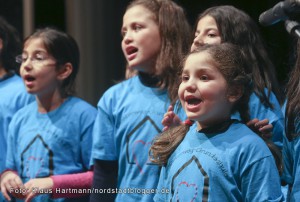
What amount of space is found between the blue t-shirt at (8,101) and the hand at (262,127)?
3.60 ft

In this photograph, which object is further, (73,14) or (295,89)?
(73,14)

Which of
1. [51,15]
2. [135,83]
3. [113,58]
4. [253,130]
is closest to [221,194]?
[253,130]

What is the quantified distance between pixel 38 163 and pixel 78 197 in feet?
0.59

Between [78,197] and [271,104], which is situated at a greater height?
[271,104]

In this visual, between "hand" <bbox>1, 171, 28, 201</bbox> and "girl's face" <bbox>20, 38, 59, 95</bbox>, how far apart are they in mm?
310

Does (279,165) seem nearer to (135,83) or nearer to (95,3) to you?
(135,83)

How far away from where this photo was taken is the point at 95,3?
10.0 feet

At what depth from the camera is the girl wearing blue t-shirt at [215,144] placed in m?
1.52

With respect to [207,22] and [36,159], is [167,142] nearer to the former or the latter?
[207,22]

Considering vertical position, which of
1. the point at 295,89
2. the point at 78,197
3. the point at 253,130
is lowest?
the point at 78,197

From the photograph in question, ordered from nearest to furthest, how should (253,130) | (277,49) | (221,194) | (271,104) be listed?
(221,194)
(253,130)
(271,104)
(277,49)

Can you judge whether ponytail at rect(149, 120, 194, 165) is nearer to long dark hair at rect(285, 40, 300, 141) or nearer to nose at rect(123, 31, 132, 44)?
long dark hair at rect(285, 40, 300, 141)

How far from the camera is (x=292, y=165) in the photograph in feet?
5.20

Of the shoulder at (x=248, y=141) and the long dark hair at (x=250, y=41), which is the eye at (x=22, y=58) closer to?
the long dark hair at (x=250, y=41)
